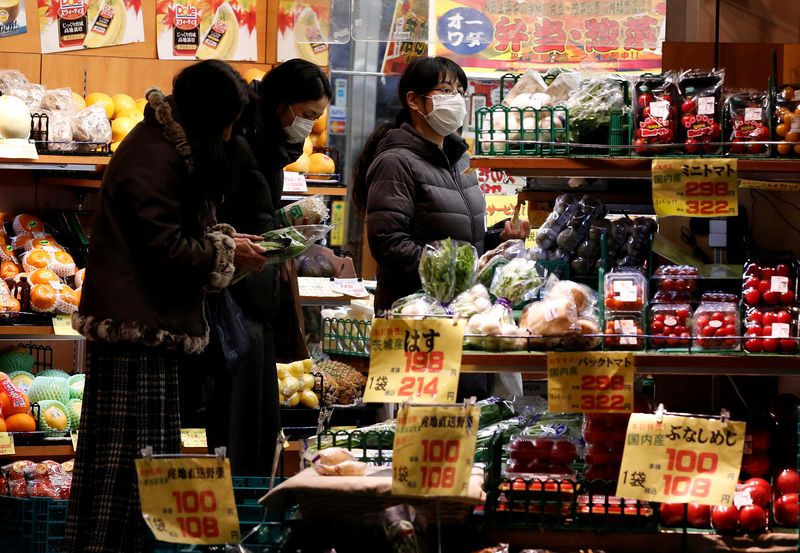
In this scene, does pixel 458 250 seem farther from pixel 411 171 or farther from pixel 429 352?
pixel 411 171

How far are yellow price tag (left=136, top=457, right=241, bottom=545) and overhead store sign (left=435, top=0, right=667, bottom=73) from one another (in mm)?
4685

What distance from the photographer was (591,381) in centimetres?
224

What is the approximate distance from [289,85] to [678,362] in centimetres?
173

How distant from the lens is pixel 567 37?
657 centimetres

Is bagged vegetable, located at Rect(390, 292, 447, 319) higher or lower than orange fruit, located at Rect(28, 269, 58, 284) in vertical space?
higher

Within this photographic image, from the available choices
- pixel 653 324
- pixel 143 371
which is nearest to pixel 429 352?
pixel 653 324

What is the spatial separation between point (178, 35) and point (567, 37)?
255 centimetres

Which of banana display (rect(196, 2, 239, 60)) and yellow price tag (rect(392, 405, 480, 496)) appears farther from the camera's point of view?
banana display (rect(196, 2, 239, 60))

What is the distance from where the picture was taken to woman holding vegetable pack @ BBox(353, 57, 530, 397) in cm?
355

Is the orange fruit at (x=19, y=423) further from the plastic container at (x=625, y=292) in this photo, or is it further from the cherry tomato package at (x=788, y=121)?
the cherry tomato package at (x=788, y=121)

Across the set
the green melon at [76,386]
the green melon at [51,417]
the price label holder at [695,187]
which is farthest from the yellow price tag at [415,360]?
the green melon at [76,386]

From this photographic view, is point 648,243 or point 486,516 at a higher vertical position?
point 648,243

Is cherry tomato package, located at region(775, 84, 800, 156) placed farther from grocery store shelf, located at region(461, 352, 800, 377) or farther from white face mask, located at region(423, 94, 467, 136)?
white face mask, located at region(423, 94, 467, 136)

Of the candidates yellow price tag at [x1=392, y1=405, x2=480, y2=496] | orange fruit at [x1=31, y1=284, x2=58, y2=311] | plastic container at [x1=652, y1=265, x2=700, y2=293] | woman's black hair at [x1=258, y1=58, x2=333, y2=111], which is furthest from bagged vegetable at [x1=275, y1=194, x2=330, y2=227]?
yellow price tag at [x1=392, y1=405, x2=480, y2=496]
